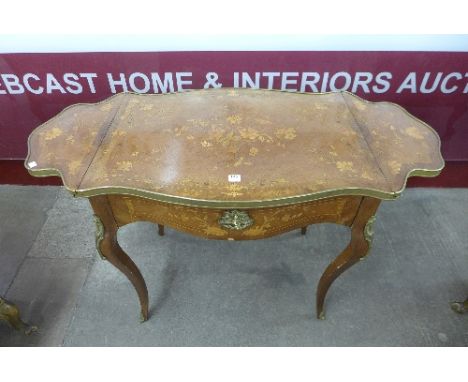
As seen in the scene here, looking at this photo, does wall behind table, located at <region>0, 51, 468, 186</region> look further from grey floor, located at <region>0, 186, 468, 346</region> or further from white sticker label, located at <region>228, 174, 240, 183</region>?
white sticker label, located at <region>228, 174, 240, 183</region>

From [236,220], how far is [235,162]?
0.19 metres

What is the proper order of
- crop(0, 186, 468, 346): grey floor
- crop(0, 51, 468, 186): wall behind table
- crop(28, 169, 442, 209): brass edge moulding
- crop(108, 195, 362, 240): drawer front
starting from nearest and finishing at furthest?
crop(28, 169, 442, 209): brass edge moulding < crop(108, 195, 362, 240): drawer front < crop(0, 186, 468, 346): grey floor < crop(0, 51, 468, 186): wall behind table

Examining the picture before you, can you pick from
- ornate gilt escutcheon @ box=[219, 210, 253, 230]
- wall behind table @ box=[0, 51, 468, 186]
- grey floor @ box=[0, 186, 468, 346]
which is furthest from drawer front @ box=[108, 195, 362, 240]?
wall behind table @ box=[0, 51, 468, 186]

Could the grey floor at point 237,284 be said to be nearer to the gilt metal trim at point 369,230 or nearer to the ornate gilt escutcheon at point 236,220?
the gilt metal trim at point 369,230

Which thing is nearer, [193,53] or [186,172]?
[186,172]

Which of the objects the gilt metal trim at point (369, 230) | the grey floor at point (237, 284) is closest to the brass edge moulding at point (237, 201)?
the gilt metal trim at point (369, 230)

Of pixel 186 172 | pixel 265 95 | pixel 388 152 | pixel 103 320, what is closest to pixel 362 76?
pixel 265 95

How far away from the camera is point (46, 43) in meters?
1.70

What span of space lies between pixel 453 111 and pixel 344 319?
4.27 feet

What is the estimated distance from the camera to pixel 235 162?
3.72 feet

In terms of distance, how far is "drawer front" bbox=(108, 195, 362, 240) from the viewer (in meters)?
1.13

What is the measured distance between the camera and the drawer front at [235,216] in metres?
1.13

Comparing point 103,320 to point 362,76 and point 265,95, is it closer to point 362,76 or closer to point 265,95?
point 265,95

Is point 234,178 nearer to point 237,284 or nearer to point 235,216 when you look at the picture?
point 235,216
